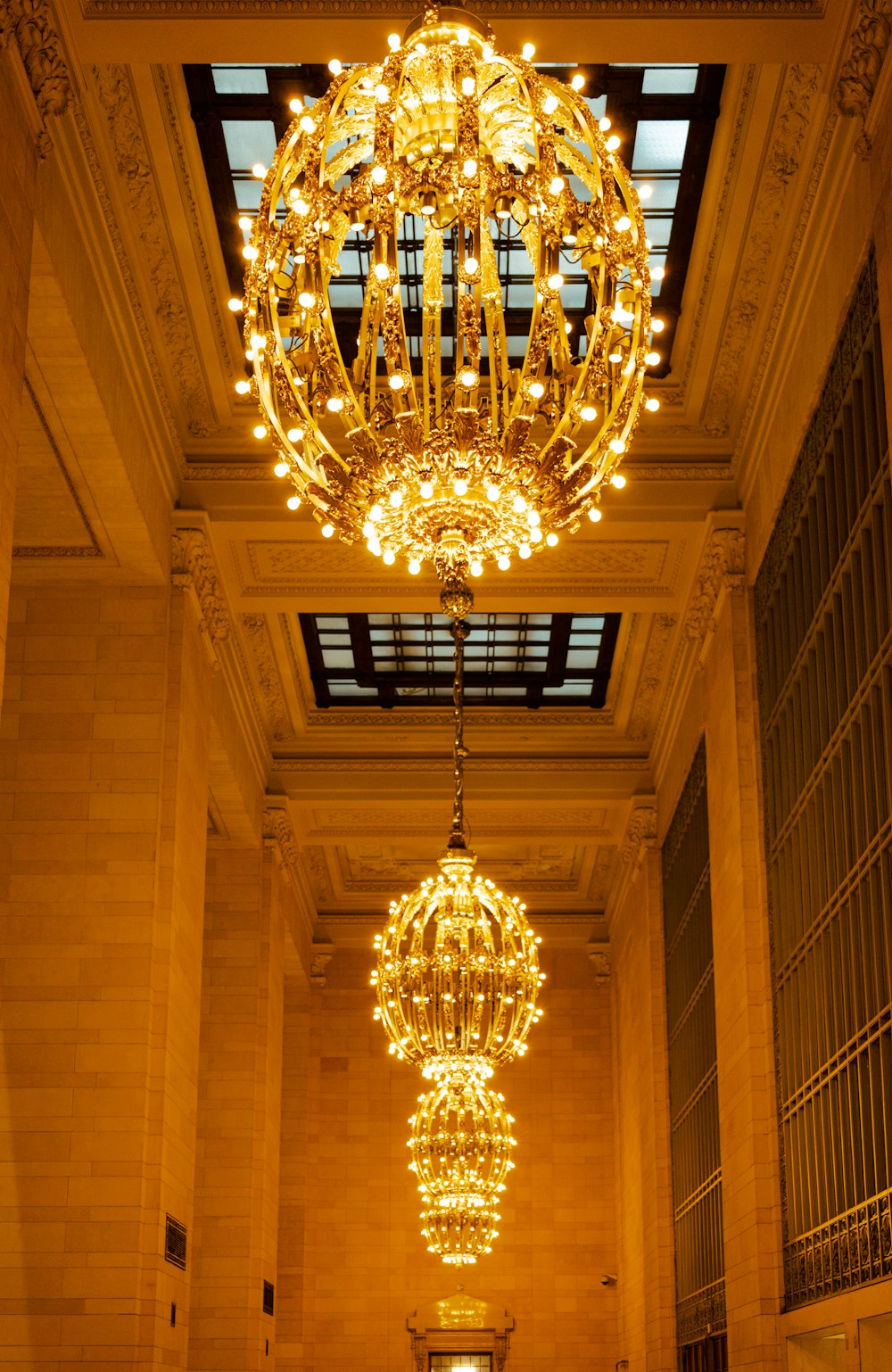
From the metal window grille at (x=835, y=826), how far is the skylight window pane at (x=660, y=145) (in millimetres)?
1652

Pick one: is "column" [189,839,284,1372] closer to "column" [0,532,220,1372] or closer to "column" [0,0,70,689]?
"column" [0,532,220,1372]

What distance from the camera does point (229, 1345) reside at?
1536 cm

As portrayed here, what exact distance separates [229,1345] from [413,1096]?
722cm

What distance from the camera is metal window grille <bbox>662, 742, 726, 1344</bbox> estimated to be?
1384 centimetres

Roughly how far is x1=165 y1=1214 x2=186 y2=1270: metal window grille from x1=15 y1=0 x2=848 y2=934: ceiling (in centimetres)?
441

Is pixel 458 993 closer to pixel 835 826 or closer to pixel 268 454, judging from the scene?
pixel 835 826

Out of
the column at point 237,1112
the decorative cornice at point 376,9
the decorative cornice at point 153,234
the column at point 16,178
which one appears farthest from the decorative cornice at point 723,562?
the column at point 237,1112

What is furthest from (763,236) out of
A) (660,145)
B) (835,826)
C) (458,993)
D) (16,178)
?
(458,993)

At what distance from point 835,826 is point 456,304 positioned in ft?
17.5

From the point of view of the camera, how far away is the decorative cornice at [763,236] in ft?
29.8

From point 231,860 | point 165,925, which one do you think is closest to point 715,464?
point 165,925

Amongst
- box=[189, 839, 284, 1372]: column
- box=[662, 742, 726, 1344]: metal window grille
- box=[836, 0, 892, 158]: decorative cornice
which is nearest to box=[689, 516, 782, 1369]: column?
box=[662, 742, 726, 1344]: metal window grille

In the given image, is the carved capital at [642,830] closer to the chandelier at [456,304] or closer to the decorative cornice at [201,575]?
the decorative cornice at [201,575]

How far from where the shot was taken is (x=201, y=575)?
12453mm
